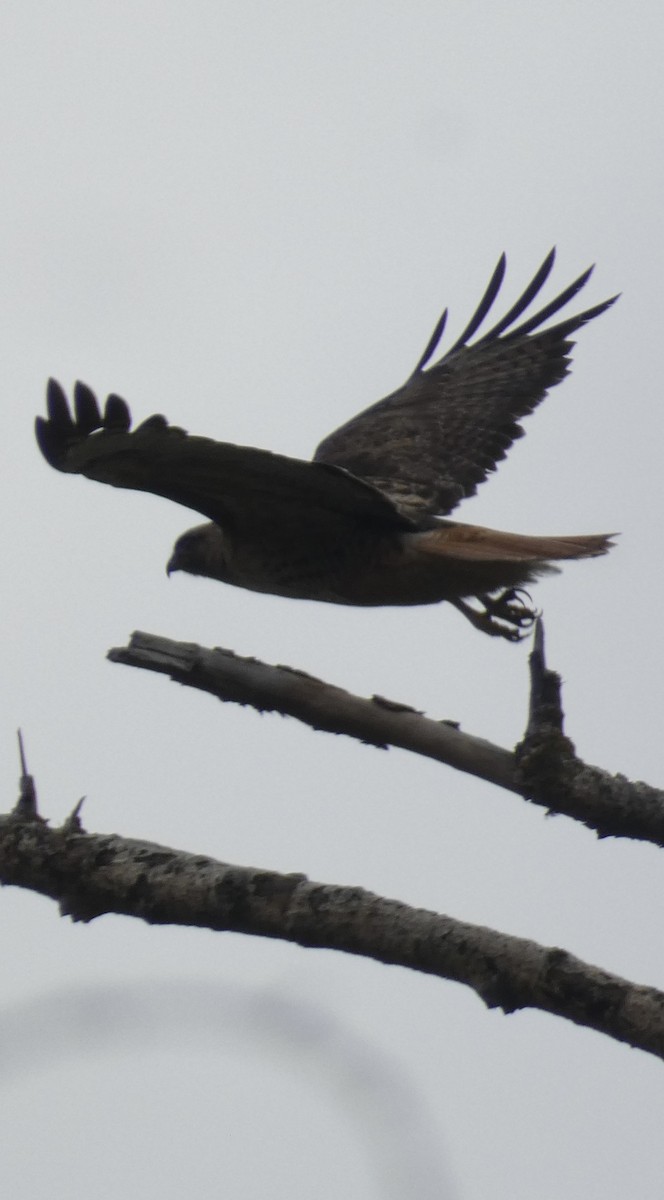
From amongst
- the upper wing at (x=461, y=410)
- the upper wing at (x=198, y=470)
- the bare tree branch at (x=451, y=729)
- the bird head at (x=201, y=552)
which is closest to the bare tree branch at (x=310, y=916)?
the bare tree branch at (x=451, y=729)

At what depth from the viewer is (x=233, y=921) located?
10.5 ft

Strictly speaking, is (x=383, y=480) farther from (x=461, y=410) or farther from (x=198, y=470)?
(x=198, y=470)

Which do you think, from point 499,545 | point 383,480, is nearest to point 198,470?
point 499,545

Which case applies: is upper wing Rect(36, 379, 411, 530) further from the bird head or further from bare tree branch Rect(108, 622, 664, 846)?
bare tree branch Rect(108, 622, 664, 846)

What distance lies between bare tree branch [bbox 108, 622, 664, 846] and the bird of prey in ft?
3.62

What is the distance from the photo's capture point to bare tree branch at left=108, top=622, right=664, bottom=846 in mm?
3377

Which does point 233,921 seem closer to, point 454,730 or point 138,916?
point 138,916

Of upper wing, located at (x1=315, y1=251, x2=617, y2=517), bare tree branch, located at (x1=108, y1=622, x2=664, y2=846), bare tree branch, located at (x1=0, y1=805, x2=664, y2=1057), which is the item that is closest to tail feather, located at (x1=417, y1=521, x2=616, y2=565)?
upper wing, located at (x1=315, y1=251, x2=617, y2=517)

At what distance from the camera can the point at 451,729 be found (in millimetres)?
3549

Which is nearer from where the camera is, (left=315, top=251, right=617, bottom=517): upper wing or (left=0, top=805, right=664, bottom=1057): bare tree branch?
(left=0, top=805, right=664, bottom=1057): bare tree branch

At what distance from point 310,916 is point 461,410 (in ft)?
14.4

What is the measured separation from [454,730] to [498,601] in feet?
7.28

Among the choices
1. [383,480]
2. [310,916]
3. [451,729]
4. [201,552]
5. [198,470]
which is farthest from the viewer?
[383,480]

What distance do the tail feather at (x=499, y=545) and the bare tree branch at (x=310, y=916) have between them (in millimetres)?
1989
